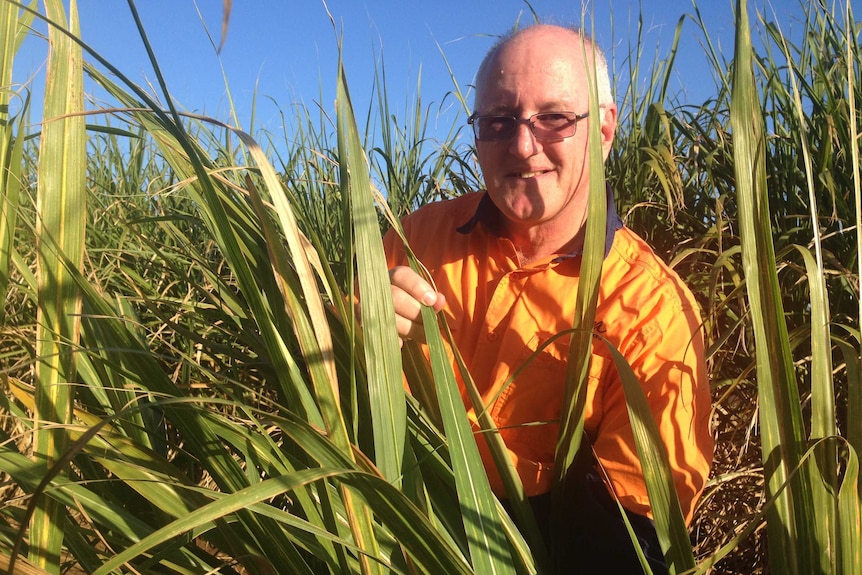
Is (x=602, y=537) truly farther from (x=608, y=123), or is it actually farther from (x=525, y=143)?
(x=608, y=123)

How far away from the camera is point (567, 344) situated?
139cm

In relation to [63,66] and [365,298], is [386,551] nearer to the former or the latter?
[365,298]

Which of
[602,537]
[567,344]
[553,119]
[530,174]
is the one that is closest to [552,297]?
[567,344]

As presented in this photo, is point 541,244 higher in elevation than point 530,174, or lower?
lower

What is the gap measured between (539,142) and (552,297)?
0.37 m

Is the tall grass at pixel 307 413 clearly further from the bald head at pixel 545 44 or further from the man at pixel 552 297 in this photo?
the bald head at pixel 545 44

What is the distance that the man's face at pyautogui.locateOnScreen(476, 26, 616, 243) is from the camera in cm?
155

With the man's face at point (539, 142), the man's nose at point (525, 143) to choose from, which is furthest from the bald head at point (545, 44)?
the man's nose at point (525, 143)

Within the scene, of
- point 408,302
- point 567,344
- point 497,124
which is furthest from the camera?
point 497,124

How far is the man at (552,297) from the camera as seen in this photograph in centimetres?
122

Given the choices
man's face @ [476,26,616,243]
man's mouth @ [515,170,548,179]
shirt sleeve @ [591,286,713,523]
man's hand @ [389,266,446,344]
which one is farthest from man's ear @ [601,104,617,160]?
man's hand @ [389,266,446,344]

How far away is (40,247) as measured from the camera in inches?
28.9

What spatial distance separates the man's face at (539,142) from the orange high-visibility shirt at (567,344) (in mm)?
105

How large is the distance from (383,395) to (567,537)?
0.56 metres
